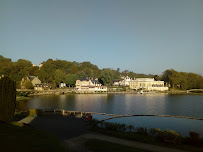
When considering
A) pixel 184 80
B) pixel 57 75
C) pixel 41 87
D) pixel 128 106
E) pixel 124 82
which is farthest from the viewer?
pixel 124 82

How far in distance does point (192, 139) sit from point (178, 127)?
395 inches

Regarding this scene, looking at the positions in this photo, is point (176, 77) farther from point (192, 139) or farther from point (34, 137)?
point (34, 137)

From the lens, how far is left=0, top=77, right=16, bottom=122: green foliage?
1775cm

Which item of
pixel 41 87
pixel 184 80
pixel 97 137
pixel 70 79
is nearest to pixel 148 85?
pixel 184 80

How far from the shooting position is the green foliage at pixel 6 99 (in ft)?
58.2

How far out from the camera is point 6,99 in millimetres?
18141

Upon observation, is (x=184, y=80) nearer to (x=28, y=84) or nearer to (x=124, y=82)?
(x=124, y=82)

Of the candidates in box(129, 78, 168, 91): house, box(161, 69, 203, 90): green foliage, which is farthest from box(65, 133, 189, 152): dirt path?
box(161, 69, 203, 90): green foliage

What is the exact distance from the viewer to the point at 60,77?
112312 millimetres

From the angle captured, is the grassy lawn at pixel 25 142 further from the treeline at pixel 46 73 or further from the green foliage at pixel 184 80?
the green foliage at pixel 184 80

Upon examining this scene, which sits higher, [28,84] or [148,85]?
[148,85]

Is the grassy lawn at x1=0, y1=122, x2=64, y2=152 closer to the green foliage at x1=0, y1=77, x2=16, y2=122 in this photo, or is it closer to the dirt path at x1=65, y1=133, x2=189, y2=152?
the dirt path at x1=65, y1=133, x2=189, y2=152

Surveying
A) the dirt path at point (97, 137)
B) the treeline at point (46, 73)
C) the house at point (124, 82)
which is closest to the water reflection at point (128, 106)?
the dirt path at point (97, 137)

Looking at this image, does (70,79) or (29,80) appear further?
(70,79)
